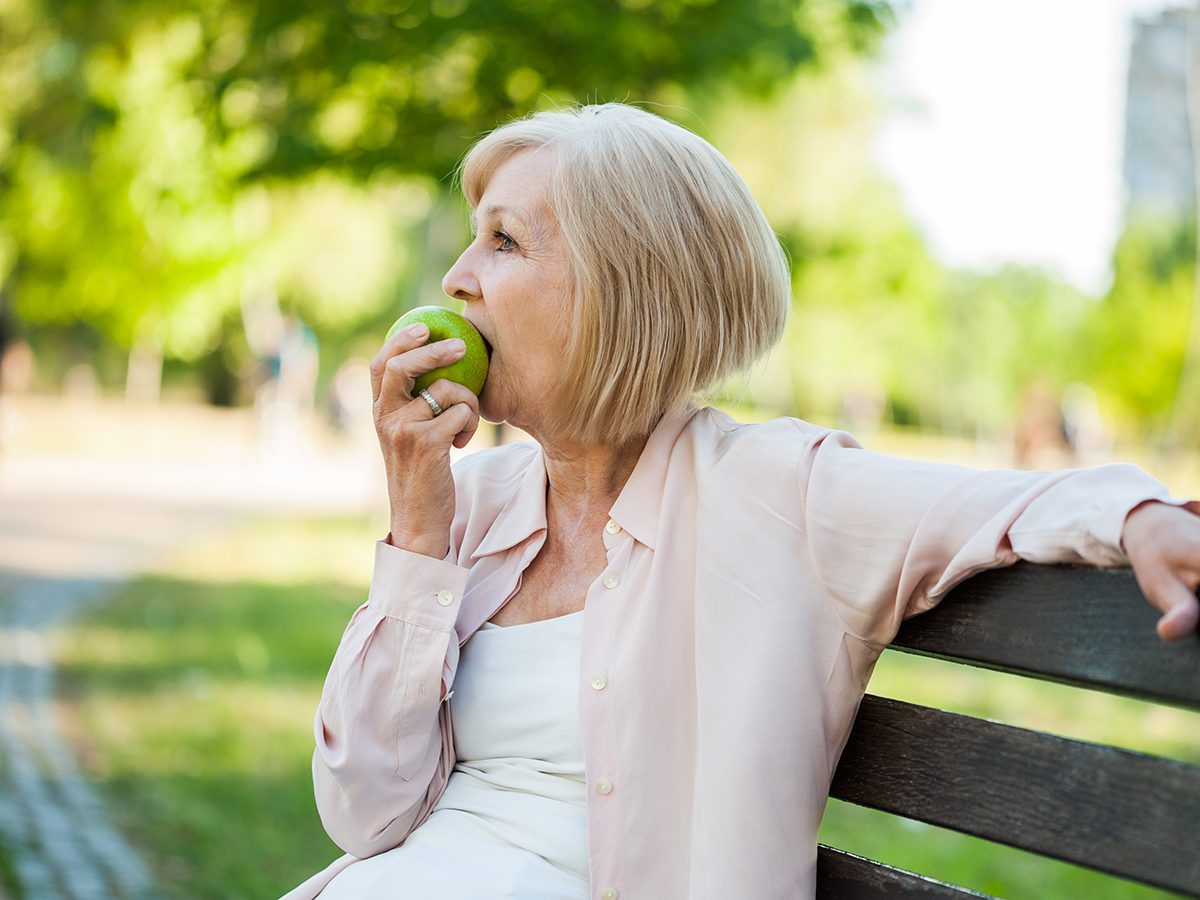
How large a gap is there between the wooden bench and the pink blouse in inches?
1.7

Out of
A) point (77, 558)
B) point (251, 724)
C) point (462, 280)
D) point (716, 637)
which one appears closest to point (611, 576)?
point (716, 637)

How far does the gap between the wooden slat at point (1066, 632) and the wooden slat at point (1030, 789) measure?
91 millimetres

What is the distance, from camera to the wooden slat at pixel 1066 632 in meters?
1.41

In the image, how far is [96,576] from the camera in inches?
400

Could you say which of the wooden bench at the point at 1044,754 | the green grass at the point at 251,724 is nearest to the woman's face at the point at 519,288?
the wooden bench at the point at 1044,754

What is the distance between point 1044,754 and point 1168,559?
33 cm

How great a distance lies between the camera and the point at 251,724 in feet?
19.3

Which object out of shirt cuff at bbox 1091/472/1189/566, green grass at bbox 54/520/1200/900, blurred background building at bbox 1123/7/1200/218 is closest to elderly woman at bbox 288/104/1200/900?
shirt cuff at bbox 1091/472/1189/566

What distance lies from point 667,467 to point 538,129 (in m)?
0.58

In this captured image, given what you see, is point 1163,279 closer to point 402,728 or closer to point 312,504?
point 312,504

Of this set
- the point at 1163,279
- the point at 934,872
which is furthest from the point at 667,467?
the point at 1163,279

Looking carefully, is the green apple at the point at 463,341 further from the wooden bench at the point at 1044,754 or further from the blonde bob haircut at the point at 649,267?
the wooden bench at the point at 1044,754

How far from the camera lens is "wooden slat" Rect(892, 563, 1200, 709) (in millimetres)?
1406

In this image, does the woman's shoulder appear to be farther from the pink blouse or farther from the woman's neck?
the woman's neck
